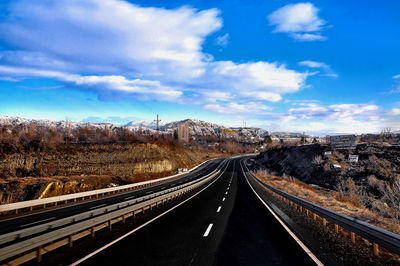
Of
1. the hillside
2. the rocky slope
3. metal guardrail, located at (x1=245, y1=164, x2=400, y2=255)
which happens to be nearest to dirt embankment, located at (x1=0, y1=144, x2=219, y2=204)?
metal guardrail, located at (x1=245, y1=164, x2=400, y2=255)

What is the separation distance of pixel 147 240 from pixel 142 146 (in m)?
51.0

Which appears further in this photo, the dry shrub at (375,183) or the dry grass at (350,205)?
the dry shrub at (375,183)

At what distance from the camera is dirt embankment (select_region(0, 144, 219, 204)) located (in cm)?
2782

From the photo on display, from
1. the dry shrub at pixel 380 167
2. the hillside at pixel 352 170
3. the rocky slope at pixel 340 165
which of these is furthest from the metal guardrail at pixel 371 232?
the dry shrub at pixel 380 167

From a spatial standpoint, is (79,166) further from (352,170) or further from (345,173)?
(352,170)

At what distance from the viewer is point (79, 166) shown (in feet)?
142

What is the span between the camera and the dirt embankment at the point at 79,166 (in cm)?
2782

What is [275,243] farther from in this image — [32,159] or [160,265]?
[32,159]

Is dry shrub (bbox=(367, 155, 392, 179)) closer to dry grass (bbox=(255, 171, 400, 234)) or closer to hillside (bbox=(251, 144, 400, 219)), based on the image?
hillside (bbox=(251, 144, 400, 219))

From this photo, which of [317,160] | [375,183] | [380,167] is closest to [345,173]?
[380,167]

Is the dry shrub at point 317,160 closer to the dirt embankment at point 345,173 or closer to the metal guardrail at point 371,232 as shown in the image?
the dirt embankment at point 345,173

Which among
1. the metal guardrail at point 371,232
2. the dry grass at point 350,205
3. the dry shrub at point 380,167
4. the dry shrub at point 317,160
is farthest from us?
the dry shrub at point 317,160

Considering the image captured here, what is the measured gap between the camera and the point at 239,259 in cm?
615

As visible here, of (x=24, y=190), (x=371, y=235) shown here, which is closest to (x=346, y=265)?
(x=371, y=235)
